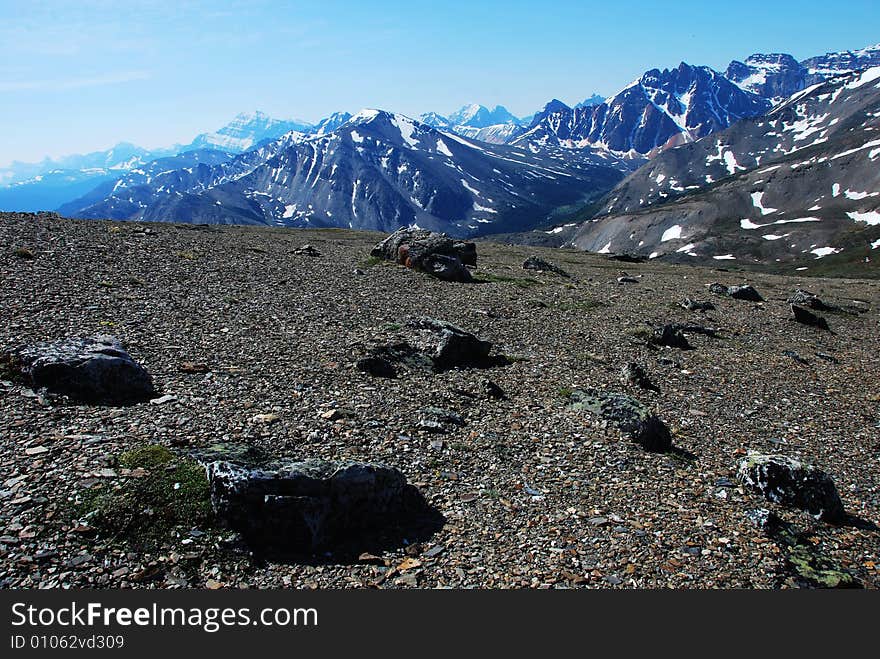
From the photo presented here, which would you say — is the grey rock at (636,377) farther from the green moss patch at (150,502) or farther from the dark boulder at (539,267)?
the dark boulder at (539,267)

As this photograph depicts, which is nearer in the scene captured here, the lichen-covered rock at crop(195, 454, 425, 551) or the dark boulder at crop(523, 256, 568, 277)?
Result: the lichen-covered rock at crop(195, 454, 425, 551)

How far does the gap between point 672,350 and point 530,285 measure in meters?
17.9

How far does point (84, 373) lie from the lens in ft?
52.2

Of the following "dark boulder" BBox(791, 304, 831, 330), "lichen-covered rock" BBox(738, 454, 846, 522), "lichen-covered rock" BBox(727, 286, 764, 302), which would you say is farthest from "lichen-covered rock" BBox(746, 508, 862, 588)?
"lichen-covered rock" BBox(727, 286, 764, 302)

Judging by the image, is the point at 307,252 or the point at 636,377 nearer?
the point at 636,377

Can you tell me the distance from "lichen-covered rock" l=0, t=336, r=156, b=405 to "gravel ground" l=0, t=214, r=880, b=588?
0.73 meters

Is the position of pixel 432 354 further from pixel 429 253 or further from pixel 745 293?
pixel 745 293

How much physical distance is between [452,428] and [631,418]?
6.15m

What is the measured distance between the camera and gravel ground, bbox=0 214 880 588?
10.7 metres

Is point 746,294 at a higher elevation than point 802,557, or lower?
higher

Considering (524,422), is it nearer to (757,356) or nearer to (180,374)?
(180,374)

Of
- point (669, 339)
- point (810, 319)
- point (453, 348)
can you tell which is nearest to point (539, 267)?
point (810, 319)

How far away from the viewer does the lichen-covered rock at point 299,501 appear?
433 inches

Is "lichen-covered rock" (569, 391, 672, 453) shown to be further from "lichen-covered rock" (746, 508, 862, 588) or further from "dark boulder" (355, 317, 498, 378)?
"dark boulder" (355, 317, 498, 378)
